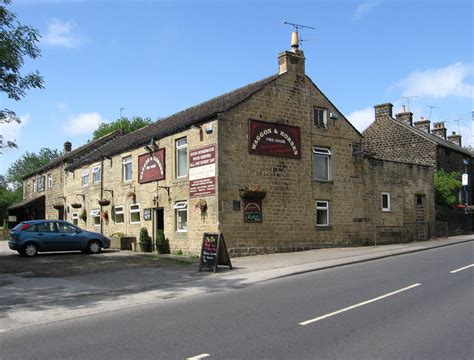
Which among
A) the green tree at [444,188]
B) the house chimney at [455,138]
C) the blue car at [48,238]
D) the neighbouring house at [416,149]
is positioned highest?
the house chimney at [455,138]

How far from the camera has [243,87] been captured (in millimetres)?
24344

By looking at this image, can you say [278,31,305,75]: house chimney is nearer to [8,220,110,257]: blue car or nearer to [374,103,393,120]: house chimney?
[8,220,110,257]: blue car

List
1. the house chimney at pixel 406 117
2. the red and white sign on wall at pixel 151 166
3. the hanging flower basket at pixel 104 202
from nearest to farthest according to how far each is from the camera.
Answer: the red and white sign on wall at pixel 151 166, the hanging flower basket at pixel 104 202, the house chimney at pixel 406 117

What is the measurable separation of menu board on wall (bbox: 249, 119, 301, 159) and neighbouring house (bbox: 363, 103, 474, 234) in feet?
43.9

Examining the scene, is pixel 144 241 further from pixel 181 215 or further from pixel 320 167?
pixel 320 167

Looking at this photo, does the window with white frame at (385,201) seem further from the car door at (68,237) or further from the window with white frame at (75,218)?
the window with white frame at (75,218)

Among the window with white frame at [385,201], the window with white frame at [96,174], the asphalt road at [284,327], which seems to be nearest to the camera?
the asphalt road at [284,327]

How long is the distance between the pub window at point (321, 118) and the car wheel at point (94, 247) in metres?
11.6

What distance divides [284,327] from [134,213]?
19.2 meters

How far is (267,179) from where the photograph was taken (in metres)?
20.9

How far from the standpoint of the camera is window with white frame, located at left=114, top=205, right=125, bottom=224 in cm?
2693

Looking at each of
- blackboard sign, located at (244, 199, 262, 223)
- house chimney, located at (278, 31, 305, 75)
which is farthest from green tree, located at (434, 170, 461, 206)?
blackboard sign, located at (244, 199, 262, 223)

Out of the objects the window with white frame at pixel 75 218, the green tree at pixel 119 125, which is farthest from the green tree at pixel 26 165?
the window with white frame at pixel 75 218

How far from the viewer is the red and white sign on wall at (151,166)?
2311 cm
